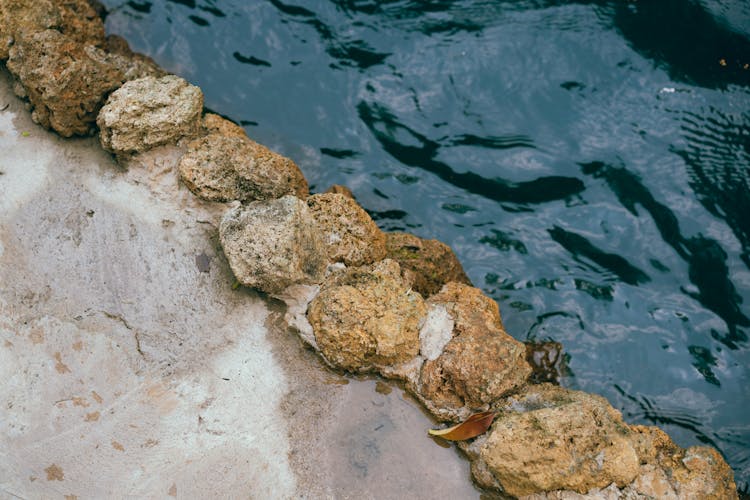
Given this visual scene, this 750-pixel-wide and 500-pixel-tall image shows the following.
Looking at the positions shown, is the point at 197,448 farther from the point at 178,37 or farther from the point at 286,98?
the point at 178,37

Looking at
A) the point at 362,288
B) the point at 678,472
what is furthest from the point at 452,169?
the point at 678,472

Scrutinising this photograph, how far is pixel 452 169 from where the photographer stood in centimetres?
470

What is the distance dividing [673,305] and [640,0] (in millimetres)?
2468

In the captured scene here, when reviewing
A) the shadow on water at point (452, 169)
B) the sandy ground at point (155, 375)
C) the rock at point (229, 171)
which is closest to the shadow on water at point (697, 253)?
A: the shadow on water at point (452, 169)

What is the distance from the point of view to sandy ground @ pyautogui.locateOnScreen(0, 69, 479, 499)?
10.7ft

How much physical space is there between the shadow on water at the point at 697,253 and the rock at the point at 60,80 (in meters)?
3.36

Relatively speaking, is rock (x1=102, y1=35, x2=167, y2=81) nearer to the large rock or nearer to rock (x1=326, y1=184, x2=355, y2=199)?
rock (x1=326, y1=184, x2=355, y2=199)

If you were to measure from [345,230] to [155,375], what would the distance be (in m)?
1.35

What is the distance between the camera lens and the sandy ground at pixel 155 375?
326 centimetres

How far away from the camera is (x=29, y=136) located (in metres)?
4.01

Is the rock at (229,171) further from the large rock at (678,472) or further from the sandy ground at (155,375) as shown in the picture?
the large rock at (678,472)

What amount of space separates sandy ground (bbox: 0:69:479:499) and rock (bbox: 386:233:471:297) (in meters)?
0.80

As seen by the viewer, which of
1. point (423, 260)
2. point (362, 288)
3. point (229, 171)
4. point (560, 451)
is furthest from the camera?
point (423, 260)

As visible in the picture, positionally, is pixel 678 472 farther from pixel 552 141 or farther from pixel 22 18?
pixel 22 18
